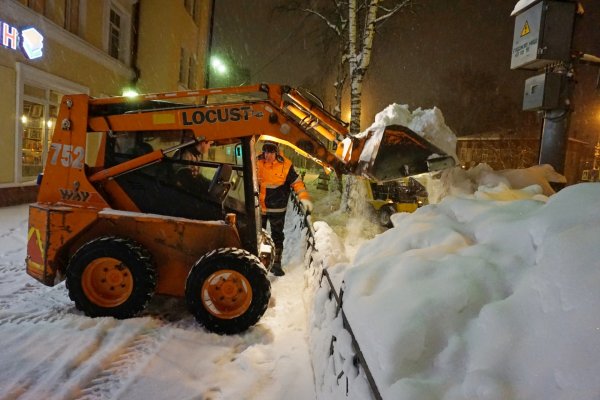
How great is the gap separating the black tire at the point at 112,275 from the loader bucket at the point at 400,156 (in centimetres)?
245

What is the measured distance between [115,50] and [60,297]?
13.3 metres

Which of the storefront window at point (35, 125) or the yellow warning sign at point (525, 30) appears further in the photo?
the storefront window at point (35, 125)

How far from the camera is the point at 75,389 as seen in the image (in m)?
3.02

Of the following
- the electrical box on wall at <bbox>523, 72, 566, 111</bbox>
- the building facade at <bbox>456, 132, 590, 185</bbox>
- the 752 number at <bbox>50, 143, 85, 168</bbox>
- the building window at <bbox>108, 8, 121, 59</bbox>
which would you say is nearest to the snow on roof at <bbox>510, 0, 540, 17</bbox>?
the electrical box on wall at <bbox>523, 72, 566, 111</bbox>

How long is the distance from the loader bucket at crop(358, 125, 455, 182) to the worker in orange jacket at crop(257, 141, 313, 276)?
97.2 inches

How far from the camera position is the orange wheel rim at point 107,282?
4188 millimetres

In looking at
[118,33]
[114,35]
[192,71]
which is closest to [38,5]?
[114,35]

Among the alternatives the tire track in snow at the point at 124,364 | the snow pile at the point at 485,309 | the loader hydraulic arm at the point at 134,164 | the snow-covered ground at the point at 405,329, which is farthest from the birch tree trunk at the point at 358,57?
the snow pile at the point at 485,309

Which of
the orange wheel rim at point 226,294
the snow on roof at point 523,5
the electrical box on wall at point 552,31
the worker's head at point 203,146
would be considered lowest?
the orange wheel rim at point 226,294

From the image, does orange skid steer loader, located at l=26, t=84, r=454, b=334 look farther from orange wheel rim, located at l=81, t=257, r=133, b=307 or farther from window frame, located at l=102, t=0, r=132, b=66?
window frame, located at l=102, t=0, r=132, b=66

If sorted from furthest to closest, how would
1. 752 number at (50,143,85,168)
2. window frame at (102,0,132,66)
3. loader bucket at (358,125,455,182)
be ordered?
window frame at (102,0,132,66)
752 number at (50,143,85,168)
loader bucket at (358,125,455,182)

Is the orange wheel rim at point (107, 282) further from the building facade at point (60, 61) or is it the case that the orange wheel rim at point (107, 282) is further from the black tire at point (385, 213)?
the black tire at point (385, 213)

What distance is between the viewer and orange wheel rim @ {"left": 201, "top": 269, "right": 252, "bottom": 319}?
4.13 metres

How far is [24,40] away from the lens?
9680 mm
